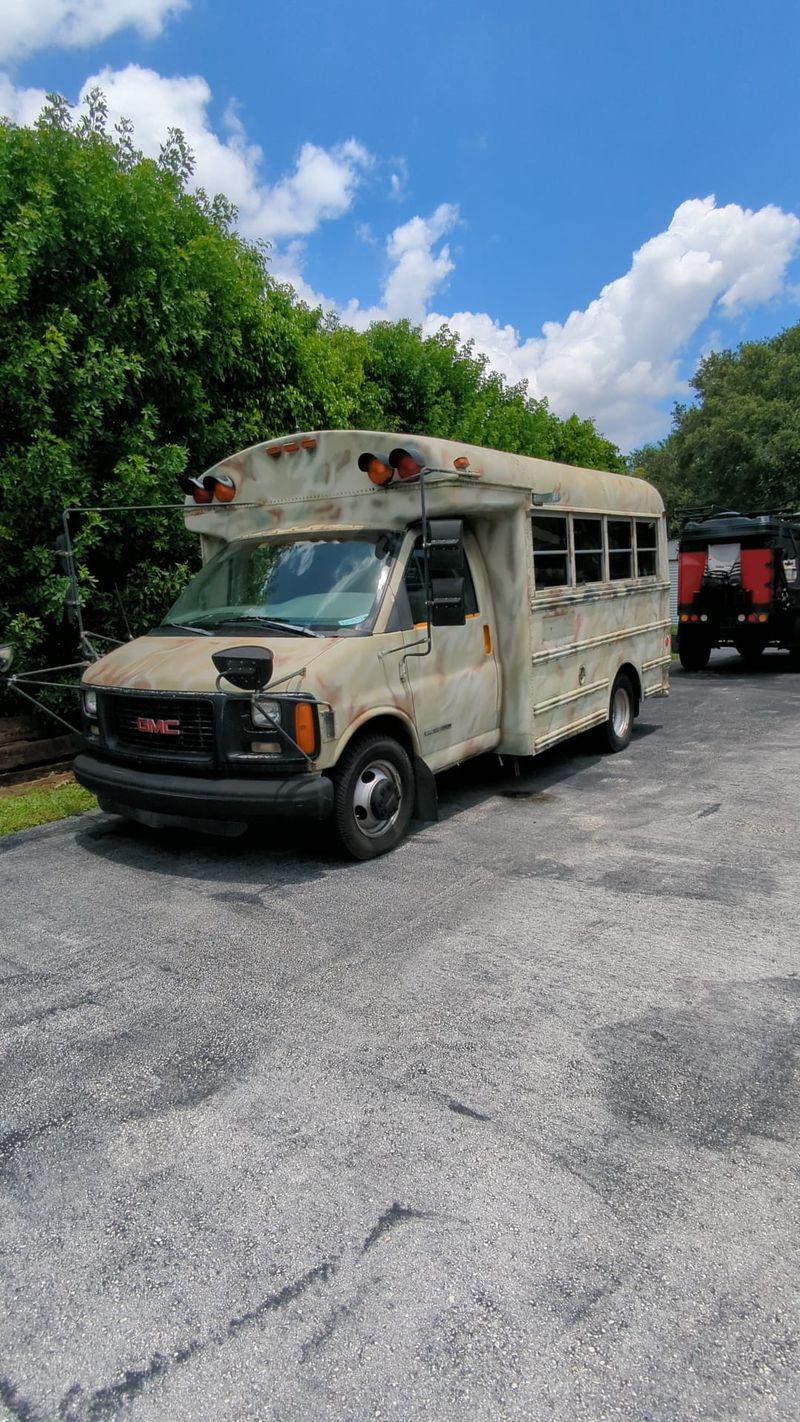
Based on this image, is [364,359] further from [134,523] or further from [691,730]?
[691,730]

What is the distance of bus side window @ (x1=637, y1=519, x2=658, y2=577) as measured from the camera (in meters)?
8.91

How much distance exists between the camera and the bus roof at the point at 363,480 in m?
5.46

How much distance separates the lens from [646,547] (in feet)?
29.9

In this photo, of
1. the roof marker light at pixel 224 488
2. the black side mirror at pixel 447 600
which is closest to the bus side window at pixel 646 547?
the black side mirror at pixel 447 600

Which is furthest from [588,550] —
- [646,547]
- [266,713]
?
[266,713]

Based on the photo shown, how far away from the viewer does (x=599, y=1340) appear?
6.48 feet

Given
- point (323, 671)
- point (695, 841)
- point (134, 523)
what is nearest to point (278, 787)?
point (323, 671)

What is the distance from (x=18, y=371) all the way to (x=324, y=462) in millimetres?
2887

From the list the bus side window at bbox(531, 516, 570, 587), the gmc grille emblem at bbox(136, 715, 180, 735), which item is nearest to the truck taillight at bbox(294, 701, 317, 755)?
the gmc grille emblem at bbox(136, 715, 180, 735)

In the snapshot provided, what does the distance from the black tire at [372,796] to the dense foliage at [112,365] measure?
3767 mm

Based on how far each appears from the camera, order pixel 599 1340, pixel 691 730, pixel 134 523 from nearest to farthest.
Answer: pixel 599 1340 < pixel 134 523 < pixel 691 730

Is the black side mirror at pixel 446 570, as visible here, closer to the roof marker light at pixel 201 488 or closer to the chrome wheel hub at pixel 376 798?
the chrome wheel hub at pixel 376 798

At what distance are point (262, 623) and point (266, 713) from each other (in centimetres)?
89

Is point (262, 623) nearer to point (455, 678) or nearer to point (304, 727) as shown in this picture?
point (304, 727)
